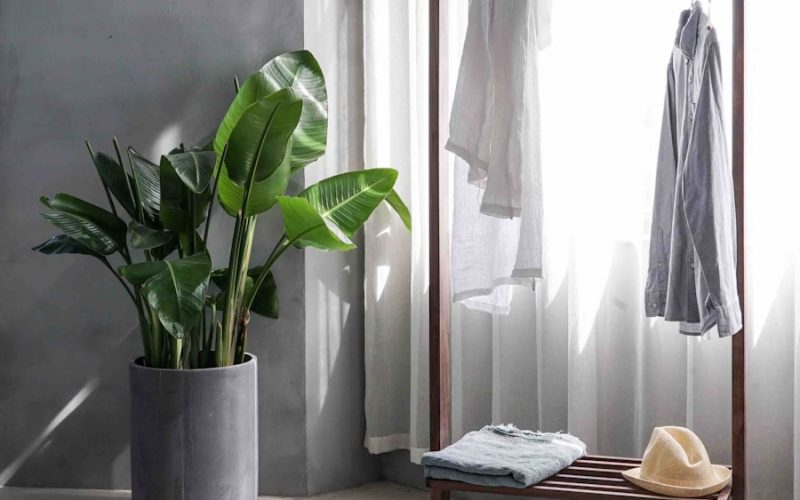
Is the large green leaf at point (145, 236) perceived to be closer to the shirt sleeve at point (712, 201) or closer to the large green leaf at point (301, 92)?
the large green leaf at point (301, 92)

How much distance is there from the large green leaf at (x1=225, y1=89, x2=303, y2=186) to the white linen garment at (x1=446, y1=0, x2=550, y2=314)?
43cm

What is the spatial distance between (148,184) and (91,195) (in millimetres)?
615

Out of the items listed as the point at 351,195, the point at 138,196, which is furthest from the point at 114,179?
the point at 351,195

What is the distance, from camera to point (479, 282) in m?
2.40

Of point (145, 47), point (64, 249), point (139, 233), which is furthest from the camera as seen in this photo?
point (145, 47)

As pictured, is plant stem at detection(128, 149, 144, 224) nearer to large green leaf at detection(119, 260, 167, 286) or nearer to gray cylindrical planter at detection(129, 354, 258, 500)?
large green leaf at detection(119, 260, 167, 286)

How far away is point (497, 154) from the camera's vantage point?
2303 millimetres

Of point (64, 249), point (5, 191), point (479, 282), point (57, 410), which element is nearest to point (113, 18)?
point (5, 191)

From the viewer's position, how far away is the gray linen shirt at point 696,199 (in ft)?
6.80

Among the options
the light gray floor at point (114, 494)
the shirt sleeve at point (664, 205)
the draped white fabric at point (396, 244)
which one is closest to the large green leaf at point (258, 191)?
the draped white fabric at point (396, 244)

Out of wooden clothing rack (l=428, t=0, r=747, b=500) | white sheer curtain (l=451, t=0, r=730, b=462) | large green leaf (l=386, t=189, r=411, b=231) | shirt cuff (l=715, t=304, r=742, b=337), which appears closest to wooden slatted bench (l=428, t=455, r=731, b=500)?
wooden clothing rack (l=428, t=0, r=747, b=500)

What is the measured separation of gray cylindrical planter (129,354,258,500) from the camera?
98.2 inches

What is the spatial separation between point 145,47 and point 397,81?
88 centimetres

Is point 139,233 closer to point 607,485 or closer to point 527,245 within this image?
point 527,245
